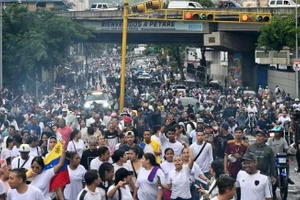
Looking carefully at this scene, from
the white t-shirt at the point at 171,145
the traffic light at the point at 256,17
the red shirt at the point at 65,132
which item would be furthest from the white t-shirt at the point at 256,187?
the traffic light at the point at 256,17

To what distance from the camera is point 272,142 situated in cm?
1912

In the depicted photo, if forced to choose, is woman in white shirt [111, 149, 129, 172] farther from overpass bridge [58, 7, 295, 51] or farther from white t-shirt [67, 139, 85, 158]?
overpass bridge [58, 7, 295, 51]

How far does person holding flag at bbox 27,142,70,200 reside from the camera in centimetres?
1328

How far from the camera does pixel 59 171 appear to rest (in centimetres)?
1358

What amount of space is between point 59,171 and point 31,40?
38672 millimetres

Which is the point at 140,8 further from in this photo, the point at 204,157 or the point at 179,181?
the point at 179,181

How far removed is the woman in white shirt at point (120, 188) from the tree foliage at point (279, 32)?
1628 inches

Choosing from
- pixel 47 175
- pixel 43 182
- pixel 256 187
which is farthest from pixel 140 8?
pixel 256 187

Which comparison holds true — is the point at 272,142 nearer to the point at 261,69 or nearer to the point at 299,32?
the point at 299,32

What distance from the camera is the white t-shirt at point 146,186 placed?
1405 cm

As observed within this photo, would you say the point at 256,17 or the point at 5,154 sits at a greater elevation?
the point at 256,17

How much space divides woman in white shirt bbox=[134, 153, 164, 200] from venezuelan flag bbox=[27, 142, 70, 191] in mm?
1038

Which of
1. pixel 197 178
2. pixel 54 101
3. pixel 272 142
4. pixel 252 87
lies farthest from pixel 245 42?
pixel 197 178

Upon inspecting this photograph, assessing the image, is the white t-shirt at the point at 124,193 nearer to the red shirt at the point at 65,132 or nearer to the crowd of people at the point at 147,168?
the crowd of people at the point at 147,168
